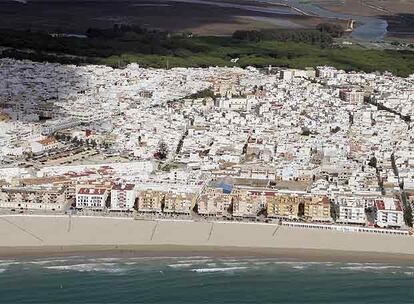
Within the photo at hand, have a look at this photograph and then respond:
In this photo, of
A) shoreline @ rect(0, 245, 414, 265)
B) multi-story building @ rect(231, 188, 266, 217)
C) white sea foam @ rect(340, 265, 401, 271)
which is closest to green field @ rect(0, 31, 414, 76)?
multi-story building @ rect(231, 188, 266, 217)

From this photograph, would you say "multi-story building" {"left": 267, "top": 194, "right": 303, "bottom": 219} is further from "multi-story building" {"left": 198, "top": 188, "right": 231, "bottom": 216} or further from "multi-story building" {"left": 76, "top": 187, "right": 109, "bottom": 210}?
"multi-story building" {"left": 76, "top": 187, "right": 109, "bottom": 210}

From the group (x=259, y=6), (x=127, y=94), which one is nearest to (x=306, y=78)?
(x=127, y=94)

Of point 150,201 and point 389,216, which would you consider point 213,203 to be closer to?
point 150,201

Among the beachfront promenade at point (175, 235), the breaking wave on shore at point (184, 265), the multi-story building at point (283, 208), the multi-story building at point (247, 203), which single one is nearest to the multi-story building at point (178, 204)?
the beachfront promenade at point (175, 235)

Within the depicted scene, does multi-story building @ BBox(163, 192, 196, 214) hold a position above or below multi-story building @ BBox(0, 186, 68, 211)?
above

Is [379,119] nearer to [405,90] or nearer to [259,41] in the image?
[405,90]

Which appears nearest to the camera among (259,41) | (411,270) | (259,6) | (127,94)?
(411,270)

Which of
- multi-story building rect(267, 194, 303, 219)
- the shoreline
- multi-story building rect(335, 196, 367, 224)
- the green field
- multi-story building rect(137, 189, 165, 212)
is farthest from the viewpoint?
the green field
